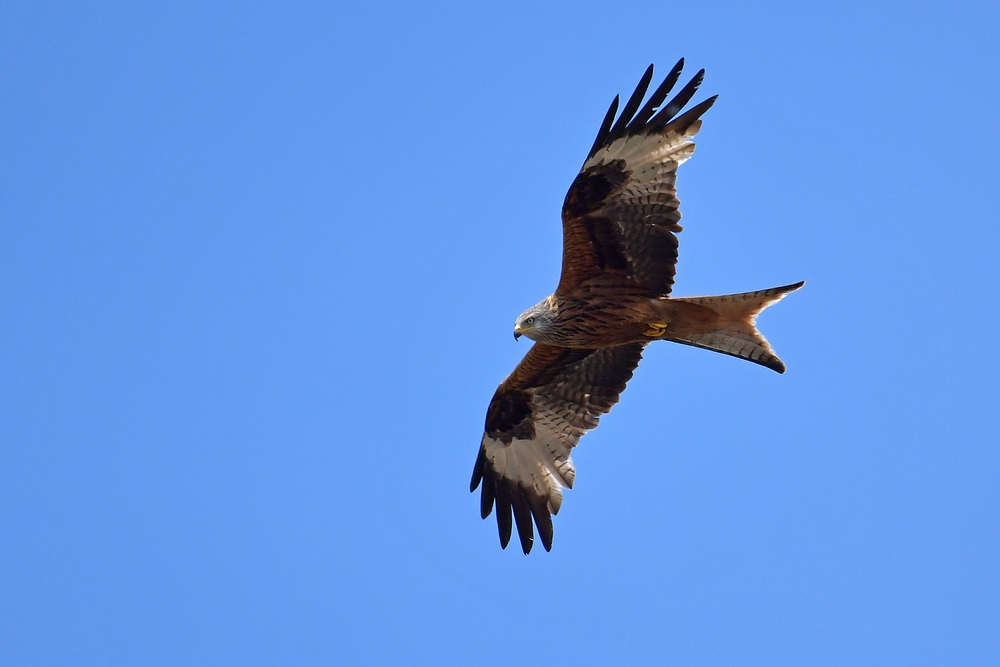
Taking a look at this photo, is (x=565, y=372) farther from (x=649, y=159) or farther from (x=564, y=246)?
(x=649, y=159)

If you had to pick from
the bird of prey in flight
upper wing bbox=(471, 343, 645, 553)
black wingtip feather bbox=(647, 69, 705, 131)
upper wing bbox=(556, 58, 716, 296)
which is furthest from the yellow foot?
black wingtip feather bbox=(647, 69, 705, 131)

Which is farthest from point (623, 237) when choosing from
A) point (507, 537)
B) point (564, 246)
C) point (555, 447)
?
point (507, 537)

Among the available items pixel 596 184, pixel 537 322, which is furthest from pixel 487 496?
pixel 596 184

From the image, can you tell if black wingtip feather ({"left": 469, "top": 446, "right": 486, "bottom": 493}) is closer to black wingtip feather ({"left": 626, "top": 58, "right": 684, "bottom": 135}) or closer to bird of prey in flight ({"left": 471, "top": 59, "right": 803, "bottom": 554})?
bird of prey in flight ({"left": 471, "top": 59, "right": 803, "bottom": 554})

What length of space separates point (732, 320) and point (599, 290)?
1.17 m

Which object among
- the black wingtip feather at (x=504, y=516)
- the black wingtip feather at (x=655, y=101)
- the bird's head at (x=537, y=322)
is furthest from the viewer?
the black wingtip feather at (x=504, y=516)

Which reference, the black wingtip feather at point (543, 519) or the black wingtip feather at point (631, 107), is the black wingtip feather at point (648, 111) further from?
the black wingtip feather at point (543, 519)

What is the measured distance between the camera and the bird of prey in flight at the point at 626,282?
30.8 feet

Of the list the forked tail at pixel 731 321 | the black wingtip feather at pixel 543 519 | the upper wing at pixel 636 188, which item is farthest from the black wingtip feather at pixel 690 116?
the black wingtip feather at pixel 543 519

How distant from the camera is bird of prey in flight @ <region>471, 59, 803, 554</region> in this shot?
938 centimetres

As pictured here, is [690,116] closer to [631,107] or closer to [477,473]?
[631,107]

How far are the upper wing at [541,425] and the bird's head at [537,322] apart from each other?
87 cm

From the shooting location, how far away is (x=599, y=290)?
9844mm

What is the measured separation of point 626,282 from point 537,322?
847mm
